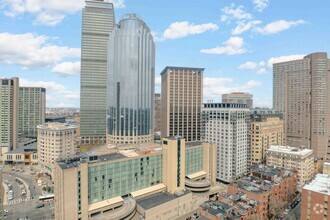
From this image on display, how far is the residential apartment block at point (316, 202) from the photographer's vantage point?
159ft

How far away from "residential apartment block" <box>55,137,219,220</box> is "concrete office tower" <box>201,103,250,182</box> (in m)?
13.5

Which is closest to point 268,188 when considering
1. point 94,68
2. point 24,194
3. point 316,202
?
point 316,202

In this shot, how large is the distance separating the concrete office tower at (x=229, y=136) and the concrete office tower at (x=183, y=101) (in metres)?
44.3

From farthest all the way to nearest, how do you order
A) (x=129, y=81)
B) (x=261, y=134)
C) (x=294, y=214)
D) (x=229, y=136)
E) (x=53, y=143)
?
(x=129, y=81) → (x=261, y=134) → (x=53, y=143) → (x=229, y=136) → (x=294, y=214)

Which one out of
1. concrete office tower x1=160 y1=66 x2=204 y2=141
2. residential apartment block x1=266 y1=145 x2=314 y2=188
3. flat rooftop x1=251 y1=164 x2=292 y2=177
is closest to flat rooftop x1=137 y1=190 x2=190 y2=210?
flat rooftop x1=251 y1=164 x2=292 y2=177

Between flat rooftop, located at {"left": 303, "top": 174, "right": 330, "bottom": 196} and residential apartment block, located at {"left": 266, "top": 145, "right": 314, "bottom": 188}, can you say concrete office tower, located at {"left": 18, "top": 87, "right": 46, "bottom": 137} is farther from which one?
flat rooftop, located at {"left": 303, "top": 174, "right": 330, "bottom": 196}

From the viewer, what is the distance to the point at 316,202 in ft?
163

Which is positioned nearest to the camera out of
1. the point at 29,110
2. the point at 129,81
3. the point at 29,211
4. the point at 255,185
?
the point at 255,185

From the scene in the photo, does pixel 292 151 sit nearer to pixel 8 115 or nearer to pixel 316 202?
pixel 316 202

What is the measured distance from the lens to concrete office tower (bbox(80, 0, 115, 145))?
6112 inches

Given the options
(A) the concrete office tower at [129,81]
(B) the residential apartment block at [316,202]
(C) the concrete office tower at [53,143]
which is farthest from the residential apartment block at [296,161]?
(C) the concrete office tower at [53,143]

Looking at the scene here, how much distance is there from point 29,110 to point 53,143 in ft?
282

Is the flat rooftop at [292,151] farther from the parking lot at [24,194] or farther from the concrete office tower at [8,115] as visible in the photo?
the concrete office tower at [8,115]

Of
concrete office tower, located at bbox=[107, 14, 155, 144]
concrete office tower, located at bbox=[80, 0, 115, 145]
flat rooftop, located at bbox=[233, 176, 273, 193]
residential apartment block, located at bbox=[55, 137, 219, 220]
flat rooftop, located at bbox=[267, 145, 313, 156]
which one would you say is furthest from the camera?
concrete office tower, located at bbox=[80, 0, 115, 145]
